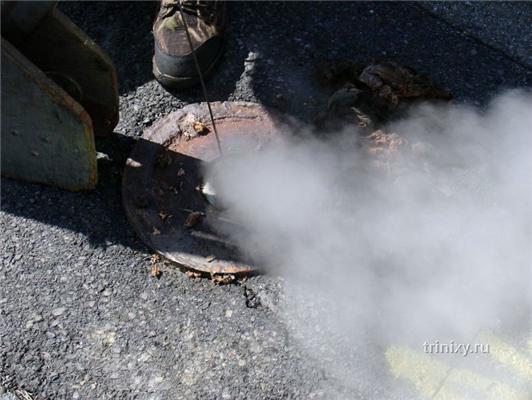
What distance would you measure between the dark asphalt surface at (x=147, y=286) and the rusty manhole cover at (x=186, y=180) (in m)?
0.09

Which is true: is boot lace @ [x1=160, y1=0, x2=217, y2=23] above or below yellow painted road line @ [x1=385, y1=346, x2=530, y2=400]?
above

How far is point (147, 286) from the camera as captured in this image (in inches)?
127

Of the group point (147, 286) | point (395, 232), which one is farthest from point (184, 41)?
point (395, 232)

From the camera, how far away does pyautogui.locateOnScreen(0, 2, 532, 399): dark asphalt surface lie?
2924mm

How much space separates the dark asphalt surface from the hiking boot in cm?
10

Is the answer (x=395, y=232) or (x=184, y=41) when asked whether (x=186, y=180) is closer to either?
(x=184, y=41)

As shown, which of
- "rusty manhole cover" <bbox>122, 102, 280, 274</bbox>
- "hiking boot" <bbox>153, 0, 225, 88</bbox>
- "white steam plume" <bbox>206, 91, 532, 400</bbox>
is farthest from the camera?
"hiking boot" <bbox>153, 0, 225, 88</bbox>

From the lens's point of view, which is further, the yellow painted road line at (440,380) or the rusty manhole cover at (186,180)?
the rusty manhole cover at (186,180)

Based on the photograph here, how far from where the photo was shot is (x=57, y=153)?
3.34 m

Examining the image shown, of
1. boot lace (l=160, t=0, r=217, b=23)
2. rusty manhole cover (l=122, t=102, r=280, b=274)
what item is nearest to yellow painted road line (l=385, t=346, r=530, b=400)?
rusty manhole cover (l=122, t=102, r=280, b=274)

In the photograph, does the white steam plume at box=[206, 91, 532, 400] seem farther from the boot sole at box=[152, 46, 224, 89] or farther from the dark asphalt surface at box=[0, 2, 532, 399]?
the boot sole at box=[152, 46, 224, 89]

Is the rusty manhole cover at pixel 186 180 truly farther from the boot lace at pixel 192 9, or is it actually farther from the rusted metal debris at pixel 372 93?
the boot lace at pixel 192 9

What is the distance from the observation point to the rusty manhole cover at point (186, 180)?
3.29m

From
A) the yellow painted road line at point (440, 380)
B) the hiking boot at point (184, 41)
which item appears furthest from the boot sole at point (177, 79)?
the yellow painted road line at point (440, 380)
